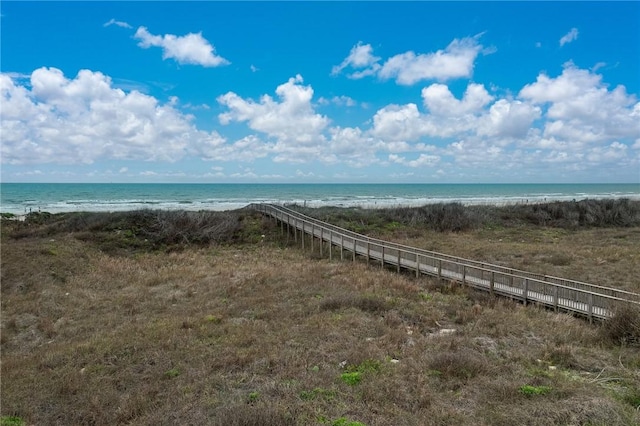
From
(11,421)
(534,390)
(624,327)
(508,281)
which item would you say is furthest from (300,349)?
(508,281)

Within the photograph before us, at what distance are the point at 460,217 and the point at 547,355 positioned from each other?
2871cm

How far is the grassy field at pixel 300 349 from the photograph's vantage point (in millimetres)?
6246

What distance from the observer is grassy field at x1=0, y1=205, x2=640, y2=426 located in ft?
20.5

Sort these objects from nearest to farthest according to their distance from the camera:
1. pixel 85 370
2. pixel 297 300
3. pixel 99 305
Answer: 1. pixel 85 370
2. pixel 297 300
3. pixel 99 305

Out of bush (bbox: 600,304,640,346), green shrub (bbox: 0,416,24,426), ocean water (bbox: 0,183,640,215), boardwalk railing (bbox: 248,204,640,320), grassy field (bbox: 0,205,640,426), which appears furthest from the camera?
ocean water (bbox: 0,183,640,215)

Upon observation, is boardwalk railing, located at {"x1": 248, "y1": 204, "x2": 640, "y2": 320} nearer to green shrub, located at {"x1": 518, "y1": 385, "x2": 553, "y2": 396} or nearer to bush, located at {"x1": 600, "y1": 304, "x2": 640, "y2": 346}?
bush, located at {"x1": 600, "y1": 304, "x2": 640, "y2": 346}

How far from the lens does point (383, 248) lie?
1936 centimetres

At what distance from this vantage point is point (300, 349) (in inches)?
351

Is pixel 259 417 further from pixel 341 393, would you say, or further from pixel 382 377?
pixel 382 377

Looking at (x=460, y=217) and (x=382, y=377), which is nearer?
(x=382, y=377)

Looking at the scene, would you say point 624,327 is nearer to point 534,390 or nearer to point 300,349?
point 534,390

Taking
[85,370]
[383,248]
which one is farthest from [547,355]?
[383,248]

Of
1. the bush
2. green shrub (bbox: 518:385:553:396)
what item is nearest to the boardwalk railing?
the bush

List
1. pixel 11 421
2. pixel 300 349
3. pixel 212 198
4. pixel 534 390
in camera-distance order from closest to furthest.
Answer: pixel 534 390 < pixel 11 421 < pixel 300 349 < pixel 212 198
